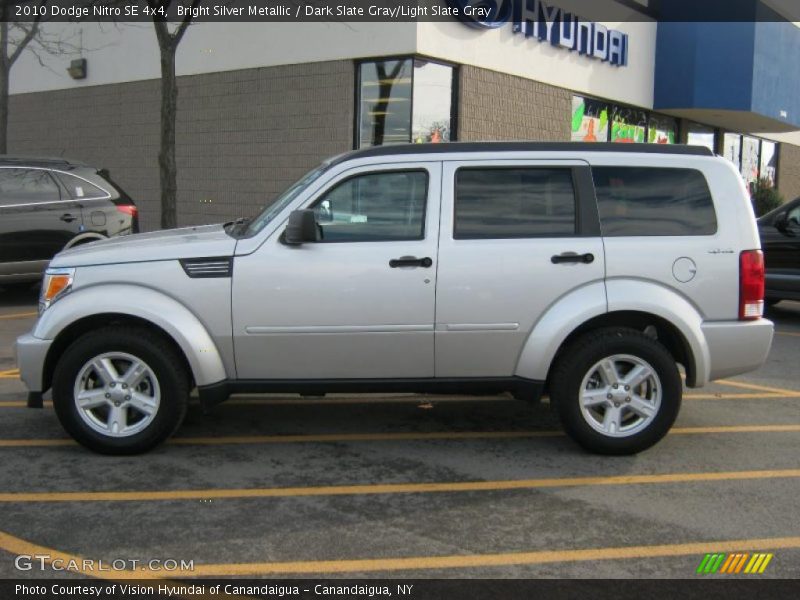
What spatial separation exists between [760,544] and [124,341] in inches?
143

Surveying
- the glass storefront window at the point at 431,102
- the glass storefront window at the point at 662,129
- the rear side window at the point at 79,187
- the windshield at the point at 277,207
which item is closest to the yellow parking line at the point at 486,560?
the windshield at the point at 277,207

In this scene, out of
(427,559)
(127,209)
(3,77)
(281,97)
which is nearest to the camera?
(427,559)

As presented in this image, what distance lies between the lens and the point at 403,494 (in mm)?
A: 4457

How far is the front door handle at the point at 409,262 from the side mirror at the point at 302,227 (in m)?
0.49

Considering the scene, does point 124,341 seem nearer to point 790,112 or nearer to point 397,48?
point 397,48

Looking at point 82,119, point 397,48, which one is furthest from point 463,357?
point 82,119

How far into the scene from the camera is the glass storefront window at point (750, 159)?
26297 mm

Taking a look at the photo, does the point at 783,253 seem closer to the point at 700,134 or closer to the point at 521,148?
the point at 521,148

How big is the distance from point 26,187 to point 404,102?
653 centimetres

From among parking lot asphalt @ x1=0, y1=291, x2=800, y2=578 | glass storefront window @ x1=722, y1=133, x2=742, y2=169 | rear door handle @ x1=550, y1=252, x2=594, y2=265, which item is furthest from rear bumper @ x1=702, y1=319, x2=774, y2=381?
glass storefront window @ x1=722, y1=133, x2=742, y2=169

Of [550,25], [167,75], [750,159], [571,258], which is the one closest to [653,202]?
[571,258]

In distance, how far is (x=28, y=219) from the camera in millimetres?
10383

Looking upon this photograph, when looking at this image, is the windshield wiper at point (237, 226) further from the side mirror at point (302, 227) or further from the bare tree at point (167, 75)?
the bare tree at point (167, 75)

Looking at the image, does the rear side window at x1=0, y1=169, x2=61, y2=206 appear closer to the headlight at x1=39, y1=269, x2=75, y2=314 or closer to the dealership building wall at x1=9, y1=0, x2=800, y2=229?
the dealership building wall at x1=9, y1=0, x2=800, y2=229
